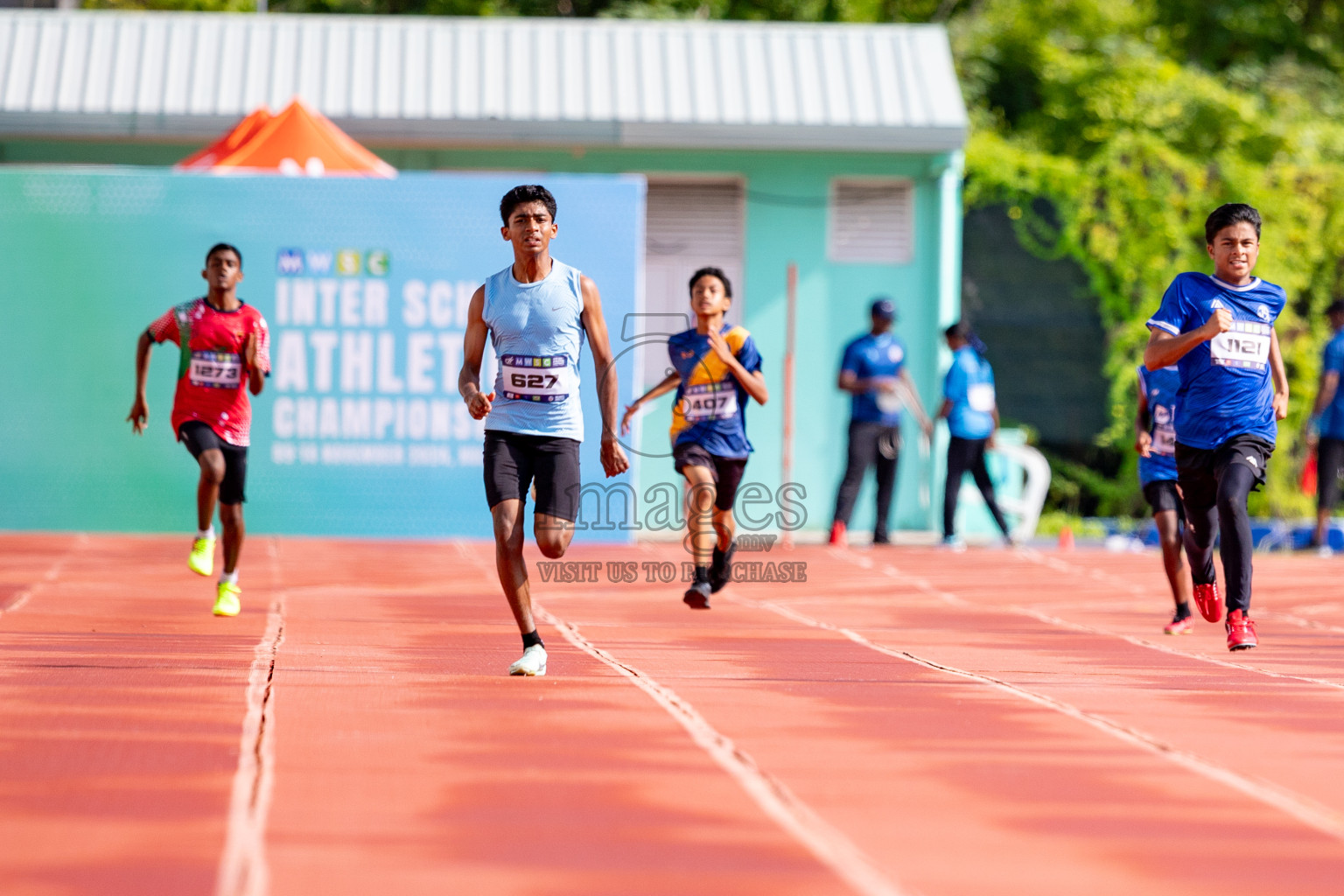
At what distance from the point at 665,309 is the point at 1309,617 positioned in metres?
8.16

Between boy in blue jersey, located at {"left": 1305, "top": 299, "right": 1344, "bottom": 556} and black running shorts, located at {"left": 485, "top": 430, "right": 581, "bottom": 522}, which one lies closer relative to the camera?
black running shorts, located at {"left": 485, "top": 430, "right": 581, "bottom": 522}

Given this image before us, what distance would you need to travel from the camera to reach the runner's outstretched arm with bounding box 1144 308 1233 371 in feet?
25.3

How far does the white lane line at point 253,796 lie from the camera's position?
155 inches

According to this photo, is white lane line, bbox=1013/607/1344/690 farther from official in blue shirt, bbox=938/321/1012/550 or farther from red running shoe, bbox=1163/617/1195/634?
official in blue shirt, bbox=938/321/1012/550

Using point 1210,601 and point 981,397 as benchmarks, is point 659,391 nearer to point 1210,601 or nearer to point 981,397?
point 1210,601

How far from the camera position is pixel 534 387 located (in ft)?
23.0

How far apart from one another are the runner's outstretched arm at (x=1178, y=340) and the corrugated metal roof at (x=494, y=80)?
876 cm

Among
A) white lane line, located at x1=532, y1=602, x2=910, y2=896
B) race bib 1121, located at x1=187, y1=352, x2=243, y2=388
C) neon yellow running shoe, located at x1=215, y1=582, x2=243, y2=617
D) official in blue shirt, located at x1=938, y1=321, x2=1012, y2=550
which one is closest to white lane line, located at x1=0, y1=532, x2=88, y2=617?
neon yellow running shoe, located at x1=215, y1=582, x2=243, y2=617

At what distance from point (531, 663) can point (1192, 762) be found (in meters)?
2.68

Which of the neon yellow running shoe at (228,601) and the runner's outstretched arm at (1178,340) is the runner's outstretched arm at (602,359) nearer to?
the runner's outstretched arm at (1178,340)

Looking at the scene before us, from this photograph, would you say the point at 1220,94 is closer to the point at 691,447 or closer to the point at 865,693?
the point at 691,447

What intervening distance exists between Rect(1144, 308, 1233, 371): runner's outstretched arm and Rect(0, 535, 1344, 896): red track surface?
1377 millimetres

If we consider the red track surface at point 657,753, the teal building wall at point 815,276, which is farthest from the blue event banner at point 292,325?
the red track surface at point 657,753

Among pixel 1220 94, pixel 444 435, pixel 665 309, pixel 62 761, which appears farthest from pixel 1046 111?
pixel 62 761
